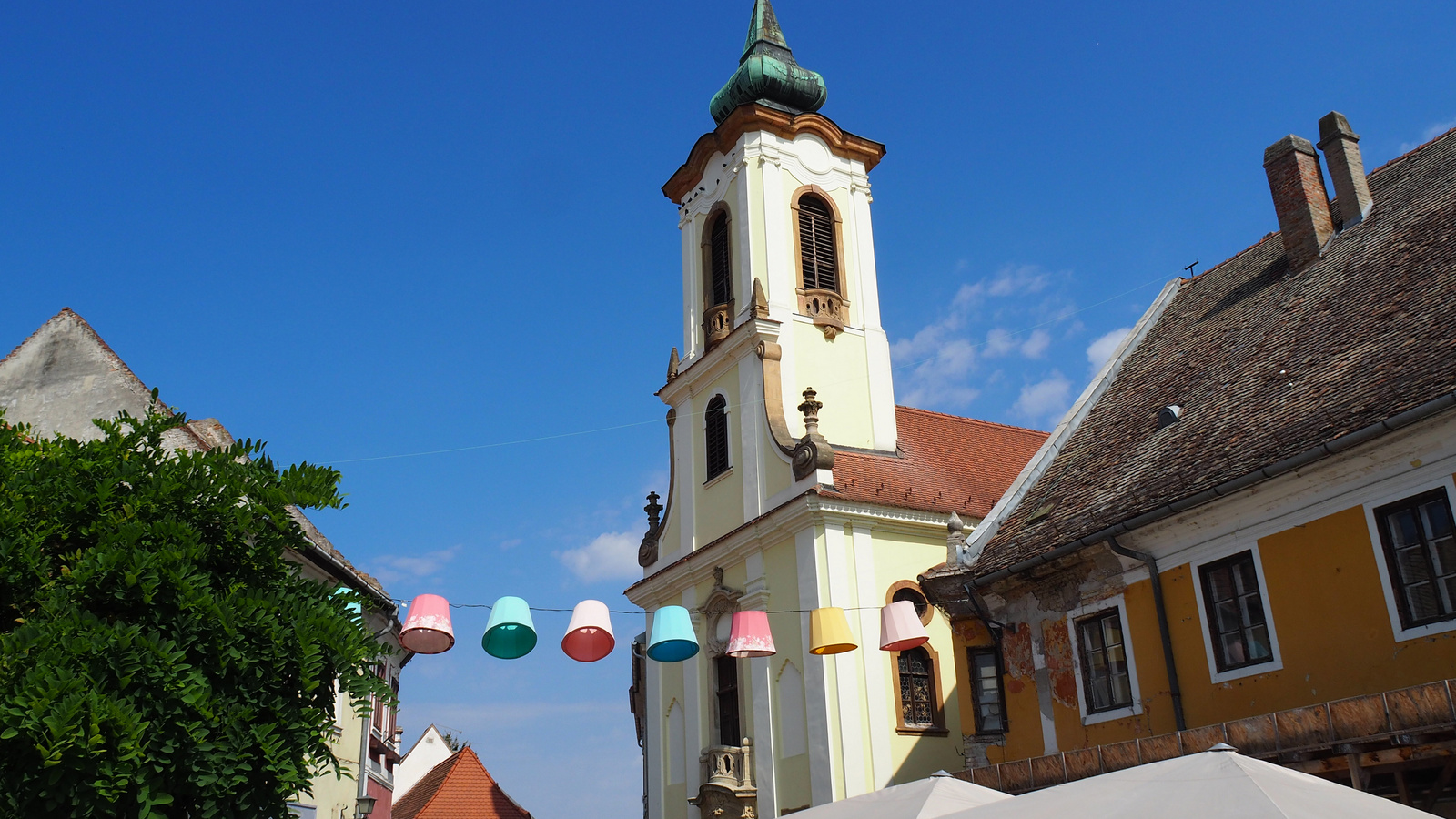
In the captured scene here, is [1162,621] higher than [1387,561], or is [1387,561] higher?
[1387,561]

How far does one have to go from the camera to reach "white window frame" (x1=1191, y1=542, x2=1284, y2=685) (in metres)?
13.0

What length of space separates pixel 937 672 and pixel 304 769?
56.2 ft

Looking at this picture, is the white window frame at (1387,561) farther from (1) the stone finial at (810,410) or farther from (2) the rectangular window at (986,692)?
(1) the stone finial at (810,410)

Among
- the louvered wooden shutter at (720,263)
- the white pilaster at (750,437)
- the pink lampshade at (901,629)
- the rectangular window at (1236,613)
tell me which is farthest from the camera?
the louvered wooden shutter at (720,263)

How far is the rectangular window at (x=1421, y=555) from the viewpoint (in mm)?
11578

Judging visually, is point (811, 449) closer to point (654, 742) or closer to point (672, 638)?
point (654, 742)

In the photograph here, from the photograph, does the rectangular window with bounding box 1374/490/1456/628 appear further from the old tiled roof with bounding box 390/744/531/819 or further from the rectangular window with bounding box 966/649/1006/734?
the old tiled roof with bounding box 390/744/531/819

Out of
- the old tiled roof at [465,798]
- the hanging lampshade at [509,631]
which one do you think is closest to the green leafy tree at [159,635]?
the hanging lampshade at [509,631]

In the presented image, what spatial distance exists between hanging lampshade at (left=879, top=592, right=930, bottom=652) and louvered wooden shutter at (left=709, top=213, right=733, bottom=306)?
13601mm

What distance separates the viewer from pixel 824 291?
29297 millimetres

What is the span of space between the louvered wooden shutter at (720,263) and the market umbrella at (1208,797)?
73.1 feet

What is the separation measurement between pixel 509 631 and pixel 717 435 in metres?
13.1

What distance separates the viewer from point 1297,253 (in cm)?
1780

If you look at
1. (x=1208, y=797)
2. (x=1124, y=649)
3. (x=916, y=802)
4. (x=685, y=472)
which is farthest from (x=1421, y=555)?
(x=685, y=472)
